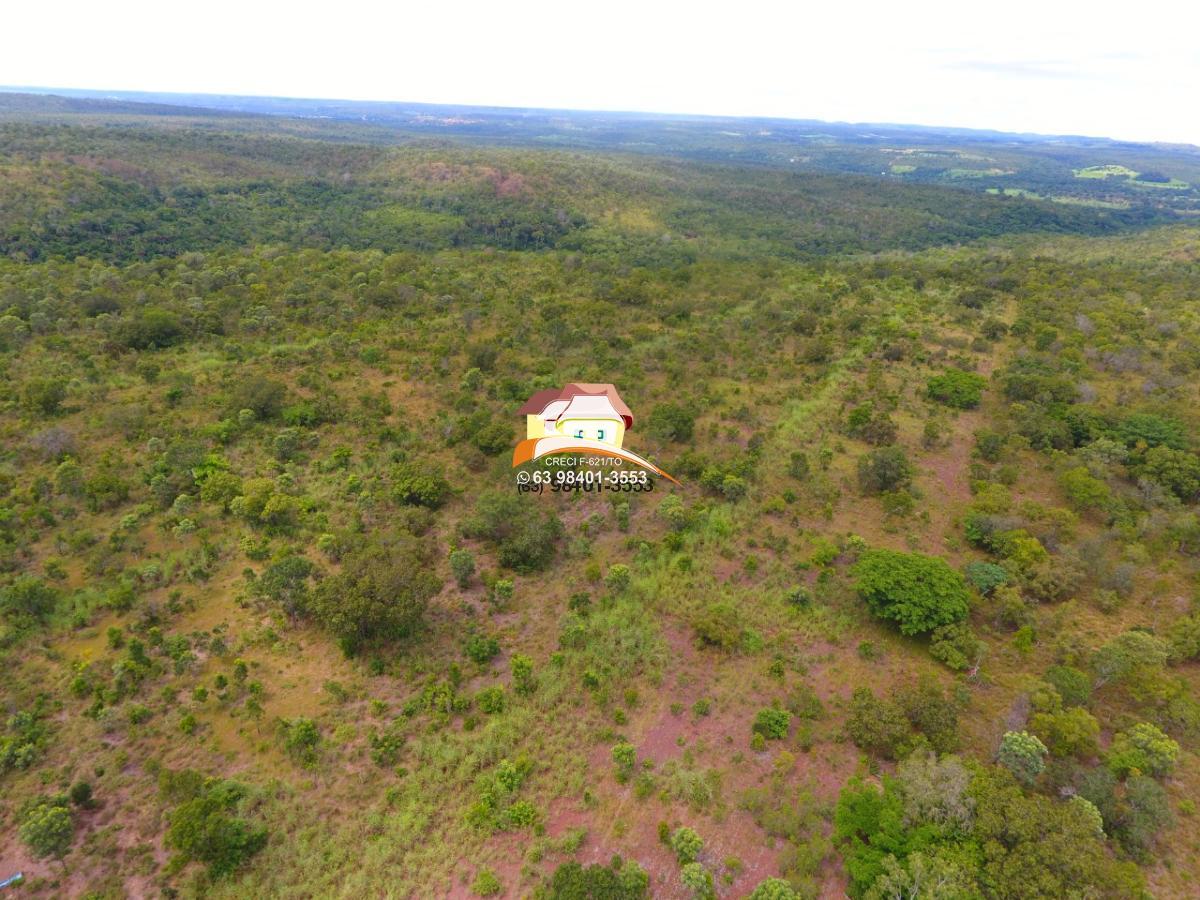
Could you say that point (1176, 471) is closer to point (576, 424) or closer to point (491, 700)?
point (576, 424)

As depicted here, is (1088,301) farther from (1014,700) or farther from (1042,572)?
(1014,700)

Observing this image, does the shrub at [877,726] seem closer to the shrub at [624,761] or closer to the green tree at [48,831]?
the shrub at [624,761]

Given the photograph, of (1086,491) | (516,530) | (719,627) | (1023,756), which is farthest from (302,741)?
(1086,491)

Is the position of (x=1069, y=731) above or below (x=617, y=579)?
above

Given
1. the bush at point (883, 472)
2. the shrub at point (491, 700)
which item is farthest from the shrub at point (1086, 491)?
the shrub at point (491, 700)
